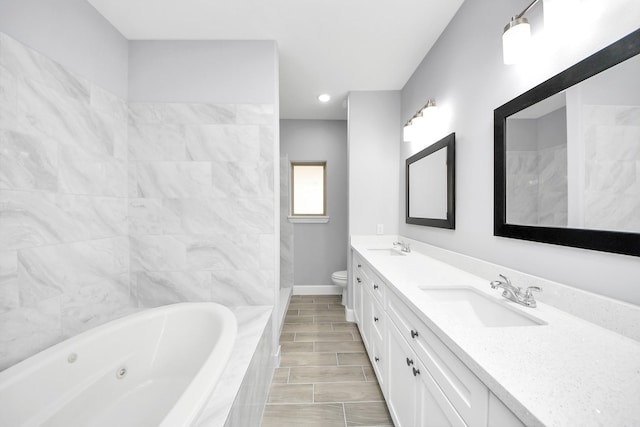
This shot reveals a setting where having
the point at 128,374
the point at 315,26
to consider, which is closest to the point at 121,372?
the point at 128,374

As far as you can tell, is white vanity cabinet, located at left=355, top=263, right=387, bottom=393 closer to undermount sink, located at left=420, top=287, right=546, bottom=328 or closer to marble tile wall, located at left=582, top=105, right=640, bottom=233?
undermount sink, located at left=420, top=287, right=546, bottom=328

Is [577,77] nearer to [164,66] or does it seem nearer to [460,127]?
[460,127]

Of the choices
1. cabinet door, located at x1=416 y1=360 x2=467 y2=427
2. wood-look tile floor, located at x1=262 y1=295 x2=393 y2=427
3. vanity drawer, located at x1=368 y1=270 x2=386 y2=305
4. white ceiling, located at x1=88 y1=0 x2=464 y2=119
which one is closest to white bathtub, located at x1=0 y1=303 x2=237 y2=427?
wood-look tile floor, located at x1=262 y1=295 x2=393 y2=427

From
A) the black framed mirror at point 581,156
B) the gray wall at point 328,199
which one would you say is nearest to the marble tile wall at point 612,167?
the black framed mirror at point 581,156

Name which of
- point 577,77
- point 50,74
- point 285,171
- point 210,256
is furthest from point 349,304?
point 50,74

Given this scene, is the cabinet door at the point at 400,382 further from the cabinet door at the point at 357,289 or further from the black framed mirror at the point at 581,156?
the cabinet door at the point at 357,289

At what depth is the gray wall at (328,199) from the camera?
3.90 meters

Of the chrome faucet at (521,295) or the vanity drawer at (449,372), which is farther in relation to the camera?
the chrome faucet at (521,295)

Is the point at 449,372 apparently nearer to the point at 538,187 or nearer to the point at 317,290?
the point at 538,187

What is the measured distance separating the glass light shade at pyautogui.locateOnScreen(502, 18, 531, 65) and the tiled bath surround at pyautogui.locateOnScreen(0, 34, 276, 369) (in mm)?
1569

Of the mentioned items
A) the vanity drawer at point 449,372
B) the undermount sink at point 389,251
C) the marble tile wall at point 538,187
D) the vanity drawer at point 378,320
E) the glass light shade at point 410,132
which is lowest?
the vanity drawer at point 378,320

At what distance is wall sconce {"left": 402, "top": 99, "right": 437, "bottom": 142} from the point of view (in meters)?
2.10

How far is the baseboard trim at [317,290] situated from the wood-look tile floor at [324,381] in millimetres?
935

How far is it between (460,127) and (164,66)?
2.31 m
